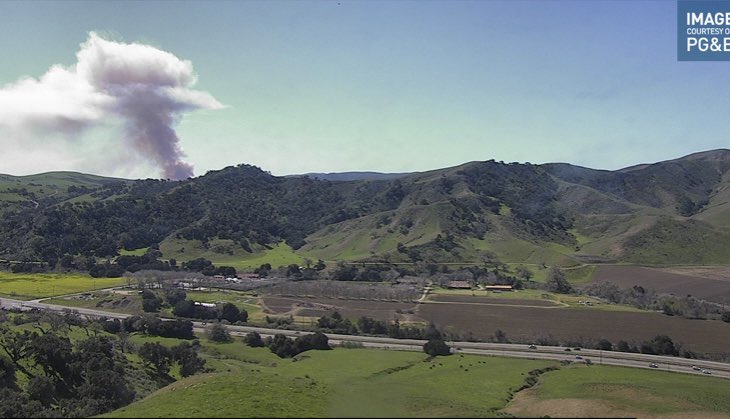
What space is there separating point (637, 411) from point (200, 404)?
4349cm

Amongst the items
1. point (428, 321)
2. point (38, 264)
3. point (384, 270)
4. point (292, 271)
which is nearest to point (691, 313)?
point (428, 321)

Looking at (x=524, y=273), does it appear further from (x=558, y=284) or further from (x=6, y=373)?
(x=6, y=373)

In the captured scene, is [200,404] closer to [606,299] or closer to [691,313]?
[691,313]

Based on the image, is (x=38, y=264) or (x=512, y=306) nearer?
(x=512, y=306)

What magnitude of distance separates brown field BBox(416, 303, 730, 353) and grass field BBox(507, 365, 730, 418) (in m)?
24.8

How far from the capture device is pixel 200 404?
116 ft

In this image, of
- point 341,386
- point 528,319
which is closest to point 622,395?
point 341,386

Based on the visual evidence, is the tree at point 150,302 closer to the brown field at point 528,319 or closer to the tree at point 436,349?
the brown field at point 528,319

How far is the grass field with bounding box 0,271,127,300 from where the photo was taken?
139 metres

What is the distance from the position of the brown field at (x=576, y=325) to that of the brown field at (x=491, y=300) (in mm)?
5210

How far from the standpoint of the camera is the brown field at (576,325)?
10051cm

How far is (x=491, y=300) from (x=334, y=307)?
137ft

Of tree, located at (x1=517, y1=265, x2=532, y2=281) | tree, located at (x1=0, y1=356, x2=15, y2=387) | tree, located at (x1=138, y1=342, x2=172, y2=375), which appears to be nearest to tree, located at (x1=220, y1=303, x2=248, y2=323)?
tree, located at (x1=138, y1=342, x2=172, y2=375)

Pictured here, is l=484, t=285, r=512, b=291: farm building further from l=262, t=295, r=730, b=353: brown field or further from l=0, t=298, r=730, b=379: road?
l=0, t=298, r=730, b=379: road
